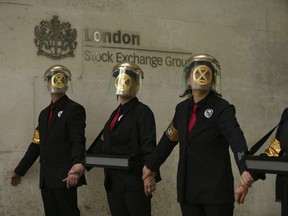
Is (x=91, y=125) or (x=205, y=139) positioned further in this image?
(x=91, y=125)

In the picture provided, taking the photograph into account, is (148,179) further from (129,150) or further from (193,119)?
(193,119)

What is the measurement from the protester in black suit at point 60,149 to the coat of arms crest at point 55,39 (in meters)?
0.62

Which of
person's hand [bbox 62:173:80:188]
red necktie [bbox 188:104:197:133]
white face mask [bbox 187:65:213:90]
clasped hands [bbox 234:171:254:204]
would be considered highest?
white face mask [bbox 187:65:213:90]

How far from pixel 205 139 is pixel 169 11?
282 cm

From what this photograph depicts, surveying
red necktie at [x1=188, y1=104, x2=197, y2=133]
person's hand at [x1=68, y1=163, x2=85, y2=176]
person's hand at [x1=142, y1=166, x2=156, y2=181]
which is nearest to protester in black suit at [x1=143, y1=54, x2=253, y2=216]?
red necktie at [x1=188, y1=104, x2=197, y2=133]

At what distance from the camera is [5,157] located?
14.9ft

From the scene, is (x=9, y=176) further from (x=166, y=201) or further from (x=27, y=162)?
(x=166, y=201)

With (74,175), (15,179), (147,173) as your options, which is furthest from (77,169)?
(15,179)

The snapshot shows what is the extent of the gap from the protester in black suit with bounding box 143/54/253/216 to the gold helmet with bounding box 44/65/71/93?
4.67 feet

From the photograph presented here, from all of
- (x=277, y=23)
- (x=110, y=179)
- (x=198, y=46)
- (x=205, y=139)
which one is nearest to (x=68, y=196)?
(x=110, y=179)

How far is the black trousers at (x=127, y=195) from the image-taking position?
3443mm

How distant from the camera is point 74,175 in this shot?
380 cm

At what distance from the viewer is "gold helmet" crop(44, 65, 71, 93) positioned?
4.10 metres

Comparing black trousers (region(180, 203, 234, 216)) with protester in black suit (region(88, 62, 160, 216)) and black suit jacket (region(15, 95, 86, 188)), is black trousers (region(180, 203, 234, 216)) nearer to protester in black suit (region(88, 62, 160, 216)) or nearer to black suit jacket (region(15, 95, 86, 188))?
protester in black suit (region(88, 62, 160, 216))
